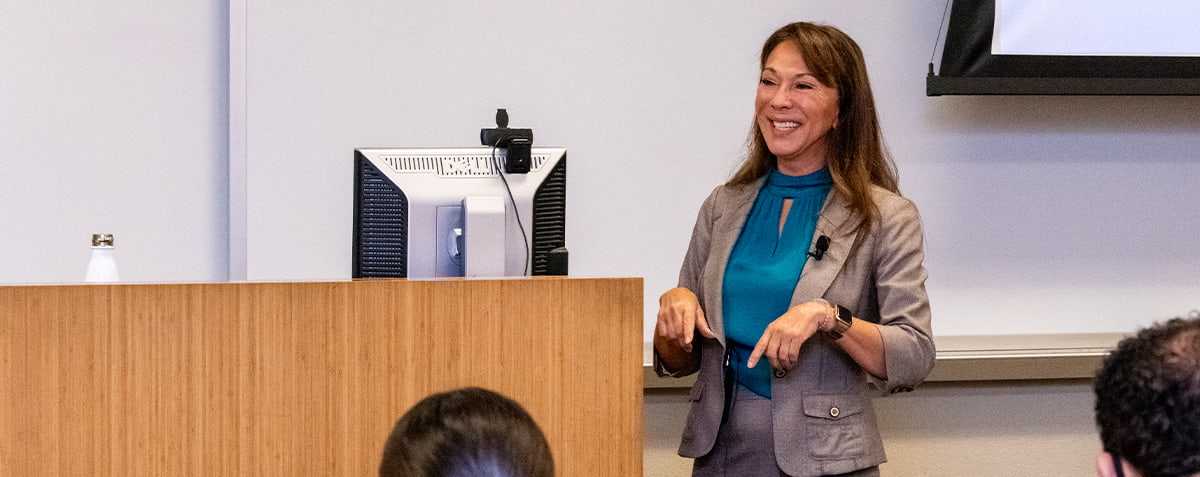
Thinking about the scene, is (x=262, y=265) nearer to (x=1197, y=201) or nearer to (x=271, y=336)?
(x=271, y=336)

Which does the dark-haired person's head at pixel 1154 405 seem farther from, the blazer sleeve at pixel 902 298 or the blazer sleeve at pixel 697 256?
the blazer sleeve at pixel 697 256

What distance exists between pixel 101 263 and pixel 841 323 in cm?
123

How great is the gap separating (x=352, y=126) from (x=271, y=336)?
1.62 meters

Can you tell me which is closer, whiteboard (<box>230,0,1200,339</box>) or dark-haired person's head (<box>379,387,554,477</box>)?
dark-haired person's head (<box>379,387,554,477</box>)

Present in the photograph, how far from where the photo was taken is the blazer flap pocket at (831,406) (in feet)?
6.28

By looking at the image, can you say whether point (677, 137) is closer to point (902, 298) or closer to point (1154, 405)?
point (902, 298)

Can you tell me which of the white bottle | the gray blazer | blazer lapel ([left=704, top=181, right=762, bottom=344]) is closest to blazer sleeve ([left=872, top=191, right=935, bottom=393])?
the gray blazer

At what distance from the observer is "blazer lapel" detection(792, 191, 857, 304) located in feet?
6.39

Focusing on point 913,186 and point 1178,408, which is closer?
point 1178,408

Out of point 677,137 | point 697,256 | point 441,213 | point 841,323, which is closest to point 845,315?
point 841,323

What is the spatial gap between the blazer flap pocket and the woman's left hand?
12 centimetres

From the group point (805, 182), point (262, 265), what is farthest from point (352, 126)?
point (805, 182)

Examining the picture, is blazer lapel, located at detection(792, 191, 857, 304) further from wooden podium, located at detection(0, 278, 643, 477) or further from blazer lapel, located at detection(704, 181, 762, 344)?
wooden podium, located at detection(0, 278, 643, 477)

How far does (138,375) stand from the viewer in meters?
1.56
